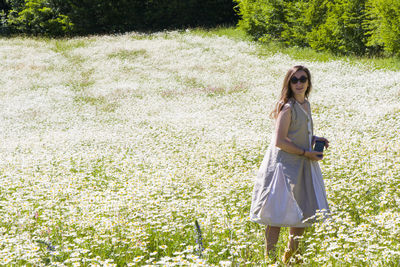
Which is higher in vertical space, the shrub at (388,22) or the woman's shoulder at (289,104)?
the shrub at (388,22)

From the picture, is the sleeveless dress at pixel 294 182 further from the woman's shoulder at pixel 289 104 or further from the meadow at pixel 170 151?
the meadow at pixel 170 151

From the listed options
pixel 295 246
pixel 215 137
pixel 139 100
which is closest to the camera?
pixel 295 246

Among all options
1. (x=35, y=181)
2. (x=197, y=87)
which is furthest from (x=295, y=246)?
(x=197, y=87)

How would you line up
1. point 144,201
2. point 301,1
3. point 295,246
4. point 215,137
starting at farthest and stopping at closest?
point 301,1
point 215,137
point 144,201
point 295,246

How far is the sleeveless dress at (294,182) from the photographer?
14.0 feet

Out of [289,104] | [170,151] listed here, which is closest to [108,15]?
[170,151]

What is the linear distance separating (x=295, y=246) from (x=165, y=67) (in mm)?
23492

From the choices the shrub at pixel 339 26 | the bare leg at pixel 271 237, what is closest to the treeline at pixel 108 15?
the shrub at pixel 339 26

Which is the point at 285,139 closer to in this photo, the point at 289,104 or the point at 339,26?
the point at 289,104

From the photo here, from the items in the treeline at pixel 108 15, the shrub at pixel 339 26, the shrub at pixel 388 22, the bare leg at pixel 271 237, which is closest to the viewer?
the bare leg at pixel 271 237

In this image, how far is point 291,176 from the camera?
4344 millimetres

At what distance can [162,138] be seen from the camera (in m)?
12.2

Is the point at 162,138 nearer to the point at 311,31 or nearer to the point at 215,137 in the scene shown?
the point at 215,137

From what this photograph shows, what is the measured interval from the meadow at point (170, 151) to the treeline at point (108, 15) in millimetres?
5237
